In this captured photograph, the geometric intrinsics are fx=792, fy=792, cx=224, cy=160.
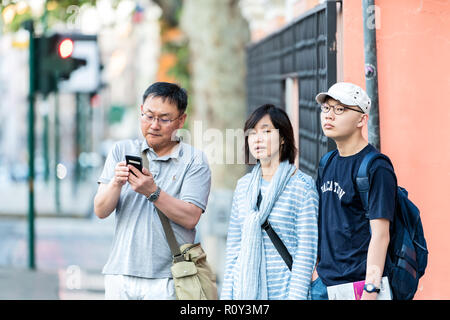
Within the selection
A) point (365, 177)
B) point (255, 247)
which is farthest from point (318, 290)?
point (365, 177)

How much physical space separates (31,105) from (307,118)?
643 centimetres

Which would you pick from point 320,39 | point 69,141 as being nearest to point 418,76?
point 320,39

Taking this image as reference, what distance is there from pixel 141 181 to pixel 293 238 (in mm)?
707

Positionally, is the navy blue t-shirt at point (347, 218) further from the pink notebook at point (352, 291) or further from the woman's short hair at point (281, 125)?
the woman's short hair at point (281, 125)

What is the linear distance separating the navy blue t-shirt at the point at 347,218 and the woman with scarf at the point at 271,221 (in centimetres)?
6

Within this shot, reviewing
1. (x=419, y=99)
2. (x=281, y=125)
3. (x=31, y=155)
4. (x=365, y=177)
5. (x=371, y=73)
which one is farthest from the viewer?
(x=31, y=155)

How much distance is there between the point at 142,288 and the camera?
142 inches

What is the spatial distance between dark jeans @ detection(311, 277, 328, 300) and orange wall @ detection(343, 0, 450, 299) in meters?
1.33

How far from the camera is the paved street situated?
875 cm

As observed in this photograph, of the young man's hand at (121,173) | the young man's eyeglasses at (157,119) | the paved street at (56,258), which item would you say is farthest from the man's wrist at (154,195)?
the paved street at (56,258)

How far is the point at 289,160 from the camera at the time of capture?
356 centimetres

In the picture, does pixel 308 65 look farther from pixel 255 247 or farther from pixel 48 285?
pixel 48 285

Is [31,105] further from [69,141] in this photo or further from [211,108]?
[69,141]

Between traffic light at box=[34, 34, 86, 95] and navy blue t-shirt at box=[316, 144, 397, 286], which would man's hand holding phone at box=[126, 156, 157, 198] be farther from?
traffic light at box=[34, 34, 86, 95]
